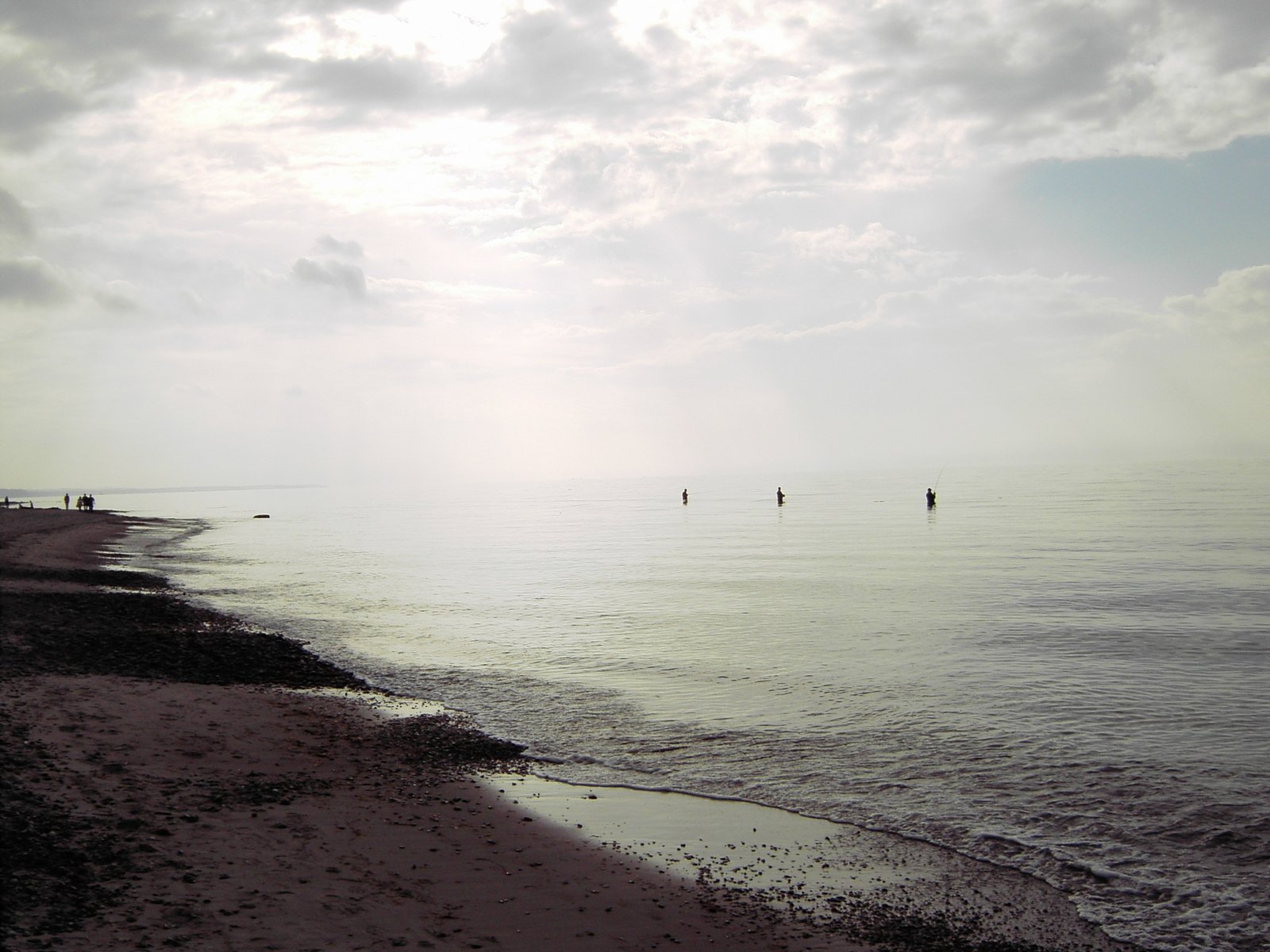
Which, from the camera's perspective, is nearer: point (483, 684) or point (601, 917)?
point (601, 917)

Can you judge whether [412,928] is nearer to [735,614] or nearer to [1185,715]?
[1185,715]

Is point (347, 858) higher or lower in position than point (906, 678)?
higher

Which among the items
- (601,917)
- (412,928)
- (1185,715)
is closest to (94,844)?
(412,928)

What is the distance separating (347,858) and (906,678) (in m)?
14.2

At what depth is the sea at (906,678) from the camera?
1086cm

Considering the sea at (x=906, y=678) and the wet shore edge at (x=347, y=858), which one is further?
the sea at (x=906, y=678)

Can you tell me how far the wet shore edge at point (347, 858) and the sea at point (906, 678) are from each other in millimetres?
1455

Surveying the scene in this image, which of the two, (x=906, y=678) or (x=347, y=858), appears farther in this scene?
(x=906, y=678)

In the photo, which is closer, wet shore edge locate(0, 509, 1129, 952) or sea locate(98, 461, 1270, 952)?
wet shore edge locate(0, 509, 1129, 952)

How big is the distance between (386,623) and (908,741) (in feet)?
62.3

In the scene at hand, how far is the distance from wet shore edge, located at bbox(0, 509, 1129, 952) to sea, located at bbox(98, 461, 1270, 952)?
145 centimetres

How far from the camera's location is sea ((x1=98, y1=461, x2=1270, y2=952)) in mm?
10859

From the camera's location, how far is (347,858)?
9.05 m

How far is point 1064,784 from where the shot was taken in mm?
12500
